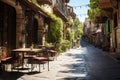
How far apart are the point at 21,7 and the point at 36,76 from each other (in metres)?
5.41

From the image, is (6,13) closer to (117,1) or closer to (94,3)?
(117,1)

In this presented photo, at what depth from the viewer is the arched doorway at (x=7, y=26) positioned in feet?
47.6

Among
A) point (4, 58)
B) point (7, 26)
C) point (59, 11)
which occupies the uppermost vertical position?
point (59, 11)

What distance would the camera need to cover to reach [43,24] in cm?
2353

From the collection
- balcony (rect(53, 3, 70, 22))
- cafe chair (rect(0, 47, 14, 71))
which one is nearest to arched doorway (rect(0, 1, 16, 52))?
cafe chair (rect(0, 47, 14, 71))

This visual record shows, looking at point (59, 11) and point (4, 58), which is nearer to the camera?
point (4, 58)

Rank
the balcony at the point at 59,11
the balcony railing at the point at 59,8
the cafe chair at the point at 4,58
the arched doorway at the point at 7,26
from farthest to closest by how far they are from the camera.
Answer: the balcony railing at the point at 59,8
the balcony at the point at 59,11
the arched doorway at the point at 7,26
the cafe chair at the point at 4,58

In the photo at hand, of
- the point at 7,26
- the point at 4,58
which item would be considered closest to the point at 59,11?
the point at 7,26

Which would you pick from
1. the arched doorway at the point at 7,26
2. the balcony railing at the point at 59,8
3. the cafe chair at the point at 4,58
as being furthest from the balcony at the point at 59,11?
the cafe chair at the point at 4,58

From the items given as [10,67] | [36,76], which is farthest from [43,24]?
[36,76]

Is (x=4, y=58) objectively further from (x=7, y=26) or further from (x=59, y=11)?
(x=59, y=11)

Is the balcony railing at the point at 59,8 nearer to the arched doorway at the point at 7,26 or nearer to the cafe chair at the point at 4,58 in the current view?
the arched doorway at the point at 7,26

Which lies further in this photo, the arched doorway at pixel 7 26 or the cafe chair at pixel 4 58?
the arched doorway at pixel 7 26

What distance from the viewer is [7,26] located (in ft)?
49.9
